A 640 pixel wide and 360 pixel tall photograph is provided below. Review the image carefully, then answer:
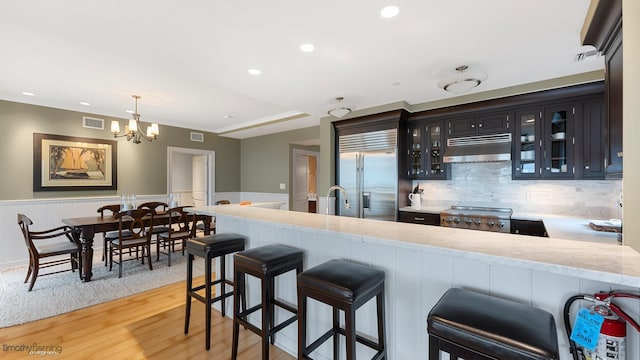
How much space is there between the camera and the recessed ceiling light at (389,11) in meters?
1.87

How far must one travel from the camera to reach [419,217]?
3869mm

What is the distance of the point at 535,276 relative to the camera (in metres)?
1.21

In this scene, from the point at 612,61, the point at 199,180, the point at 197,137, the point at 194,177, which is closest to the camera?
the point at 612,61

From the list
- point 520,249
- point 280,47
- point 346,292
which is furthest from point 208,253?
point 520,249

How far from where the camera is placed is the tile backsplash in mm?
3158

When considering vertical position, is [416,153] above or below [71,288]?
above

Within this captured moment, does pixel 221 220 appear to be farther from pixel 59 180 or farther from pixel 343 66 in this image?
pixel 59 180

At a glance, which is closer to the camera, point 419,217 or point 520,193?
point 520,193

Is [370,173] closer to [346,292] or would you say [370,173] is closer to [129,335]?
[346,292]

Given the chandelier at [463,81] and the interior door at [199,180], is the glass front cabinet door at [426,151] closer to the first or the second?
the chandelier at [463,81]

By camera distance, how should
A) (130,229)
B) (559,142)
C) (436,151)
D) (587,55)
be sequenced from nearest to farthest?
(587,55), (559,142), (130,229), (436,151)

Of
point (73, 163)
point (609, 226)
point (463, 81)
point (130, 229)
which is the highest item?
point (463, 81)

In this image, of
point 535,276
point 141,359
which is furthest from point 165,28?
point 535,276

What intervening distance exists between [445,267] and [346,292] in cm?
55
